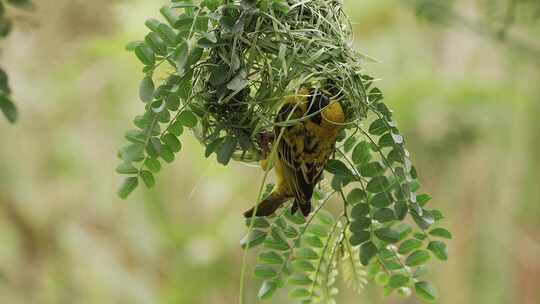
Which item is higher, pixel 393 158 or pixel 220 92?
pixel 220 92

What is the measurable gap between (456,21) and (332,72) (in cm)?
192

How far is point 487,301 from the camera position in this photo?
167 inches

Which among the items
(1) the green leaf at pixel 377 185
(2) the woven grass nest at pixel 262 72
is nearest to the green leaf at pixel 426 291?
(1) the green leaf at pixel 377 185

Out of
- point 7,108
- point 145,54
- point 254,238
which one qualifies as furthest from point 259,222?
point 7,108

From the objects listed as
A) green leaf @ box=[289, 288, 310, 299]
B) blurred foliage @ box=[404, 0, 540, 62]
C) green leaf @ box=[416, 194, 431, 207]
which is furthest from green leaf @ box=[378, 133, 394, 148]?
blurred foliage @ box=[404, 0, 540, 62]

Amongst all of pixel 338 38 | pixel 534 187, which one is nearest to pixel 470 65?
pixel 534 187

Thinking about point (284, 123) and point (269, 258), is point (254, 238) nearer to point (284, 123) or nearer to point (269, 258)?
point (269, 258)

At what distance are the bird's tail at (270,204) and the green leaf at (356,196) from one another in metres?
0.14

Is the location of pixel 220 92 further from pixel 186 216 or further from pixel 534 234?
pixel 534 234

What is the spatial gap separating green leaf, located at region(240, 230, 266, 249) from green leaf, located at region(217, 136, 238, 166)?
16 cm

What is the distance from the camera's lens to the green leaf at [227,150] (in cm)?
130

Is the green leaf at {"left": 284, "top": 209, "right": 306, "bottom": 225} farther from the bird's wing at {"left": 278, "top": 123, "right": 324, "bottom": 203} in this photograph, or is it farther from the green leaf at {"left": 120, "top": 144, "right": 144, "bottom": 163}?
the green leaf at {"left": 120, "top": 144, "right": 144, "bottom": 163}

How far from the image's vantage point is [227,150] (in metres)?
1.33

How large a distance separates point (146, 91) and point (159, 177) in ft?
9.26
